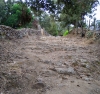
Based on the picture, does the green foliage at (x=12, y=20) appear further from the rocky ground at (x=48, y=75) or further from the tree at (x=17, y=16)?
the rocky ground at (x=48, y=75)

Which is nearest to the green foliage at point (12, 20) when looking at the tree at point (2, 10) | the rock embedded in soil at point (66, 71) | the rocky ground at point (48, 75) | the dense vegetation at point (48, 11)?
the dense vegetation at point (48, 11)

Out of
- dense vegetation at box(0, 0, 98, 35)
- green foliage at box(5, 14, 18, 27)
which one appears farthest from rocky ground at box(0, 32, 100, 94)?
green foliage at box(5, 14, 18, 27)

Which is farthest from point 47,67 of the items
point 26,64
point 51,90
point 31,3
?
point 31,3

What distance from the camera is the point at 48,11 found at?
203 inches

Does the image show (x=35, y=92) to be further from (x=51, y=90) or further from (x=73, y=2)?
(x=73, y=2)

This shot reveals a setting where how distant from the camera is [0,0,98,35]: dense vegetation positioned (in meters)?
5.11

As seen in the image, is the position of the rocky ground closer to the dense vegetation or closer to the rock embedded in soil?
the rock embedded in soil

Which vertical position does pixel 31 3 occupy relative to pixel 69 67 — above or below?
above

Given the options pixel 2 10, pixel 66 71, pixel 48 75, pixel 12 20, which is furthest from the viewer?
pixel 12 20

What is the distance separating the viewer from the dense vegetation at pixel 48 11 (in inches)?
201

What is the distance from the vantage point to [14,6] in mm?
17781

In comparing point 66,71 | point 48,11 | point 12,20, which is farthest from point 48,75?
point 12,20

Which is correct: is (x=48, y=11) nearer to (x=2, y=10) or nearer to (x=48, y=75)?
(x=48, y=75)

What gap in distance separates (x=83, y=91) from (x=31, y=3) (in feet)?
10.6
